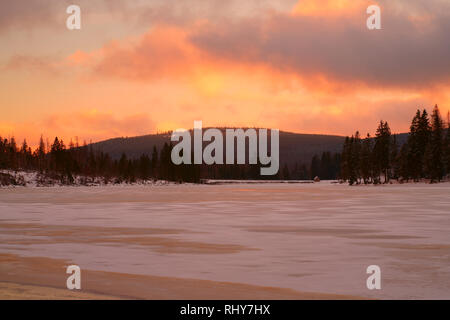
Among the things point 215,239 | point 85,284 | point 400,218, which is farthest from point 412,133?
point 85,284

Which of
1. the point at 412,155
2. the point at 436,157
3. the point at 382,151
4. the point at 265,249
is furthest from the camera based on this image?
the point at 382,151

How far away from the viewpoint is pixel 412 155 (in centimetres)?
11131

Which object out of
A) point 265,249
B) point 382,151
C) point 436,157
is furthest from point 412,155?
point 265,249

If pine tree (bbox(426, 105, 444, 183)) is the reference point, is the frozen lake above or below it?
below

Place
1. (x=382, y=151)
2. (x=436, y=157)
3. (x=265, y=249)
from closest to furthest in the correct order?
(x=265, y=249) < (x=436, y=157) < (x=382, y=151)

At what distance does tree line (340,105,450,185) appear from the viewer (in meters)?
107

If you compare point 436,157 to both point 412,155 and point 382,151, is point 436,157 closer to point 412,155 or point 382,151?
point 412,155

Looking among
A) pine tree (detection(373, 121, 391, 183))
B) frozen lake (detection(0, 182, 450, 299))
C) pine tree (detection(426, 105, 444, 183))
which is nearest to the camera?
frozen lake (detection(0, 182, 450, 299))

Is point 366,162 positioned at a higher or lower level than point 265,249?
higher

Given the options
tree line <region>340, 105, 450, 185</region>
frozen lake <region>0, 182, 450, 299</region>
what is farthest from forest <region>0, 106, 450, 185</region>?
frozen lake <region>0, 182, 450, 299</region>

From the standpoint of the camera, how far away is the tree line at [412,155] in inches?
4205

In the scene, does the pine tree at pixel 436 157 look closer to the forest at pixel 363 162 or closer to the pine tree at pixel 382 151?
the forest at pixel 363 162

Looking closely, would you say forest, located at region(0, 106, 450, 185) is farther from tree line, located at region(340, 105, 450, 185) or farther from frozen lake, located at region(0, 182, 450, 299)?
frozen lake, located at region(0, 182, 450, 299)
